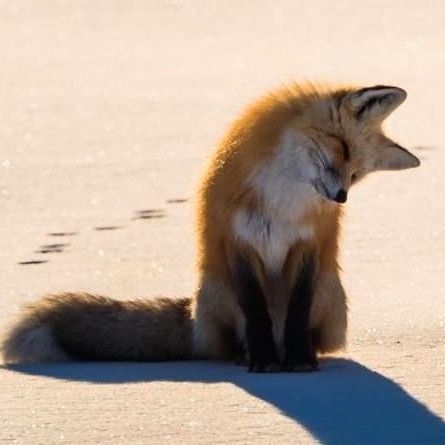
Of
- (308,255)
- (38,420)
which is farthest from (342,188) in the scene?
(38,420)

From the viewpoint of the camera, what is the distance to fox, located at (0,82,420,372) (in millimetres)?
7434

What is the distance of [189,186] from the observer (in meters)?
11.6

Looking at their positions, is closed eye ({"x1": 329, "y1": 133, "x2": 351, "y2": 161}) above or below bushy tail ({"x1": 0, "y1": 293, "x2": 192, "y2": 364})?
above

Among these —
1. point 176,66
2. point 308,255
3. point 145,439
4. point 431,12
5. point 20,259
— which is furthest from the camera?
point 431,12

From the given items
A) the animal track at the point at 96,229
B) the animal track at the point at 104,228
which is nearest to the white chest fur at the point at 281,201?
the animal track at the point at 96,229

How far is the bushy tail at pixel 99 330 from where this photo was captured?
7398mm

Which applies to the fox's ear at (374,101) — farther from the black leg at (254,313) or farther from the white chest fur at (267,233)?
the black leg at (254,313)

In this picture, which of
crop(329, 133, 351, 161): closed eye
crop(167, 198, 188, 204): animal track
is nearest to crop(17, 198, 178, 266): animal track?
crop(167, 198, 188, 204): animal track

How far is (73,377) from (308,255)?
1218 mm

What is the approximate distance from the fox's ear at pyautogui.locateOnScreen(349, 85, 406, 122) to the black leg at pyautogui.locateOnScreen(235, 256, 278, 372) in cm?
80

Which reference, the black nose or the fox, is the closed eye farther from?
the black nose

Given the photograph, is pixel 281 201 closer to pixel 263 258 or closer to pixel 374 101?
pixel 263 258

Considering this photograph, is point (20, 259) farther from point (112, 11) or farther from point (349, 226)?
point (112, 11)

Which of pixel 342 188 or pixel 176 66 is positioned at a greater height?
pixel 342 188
